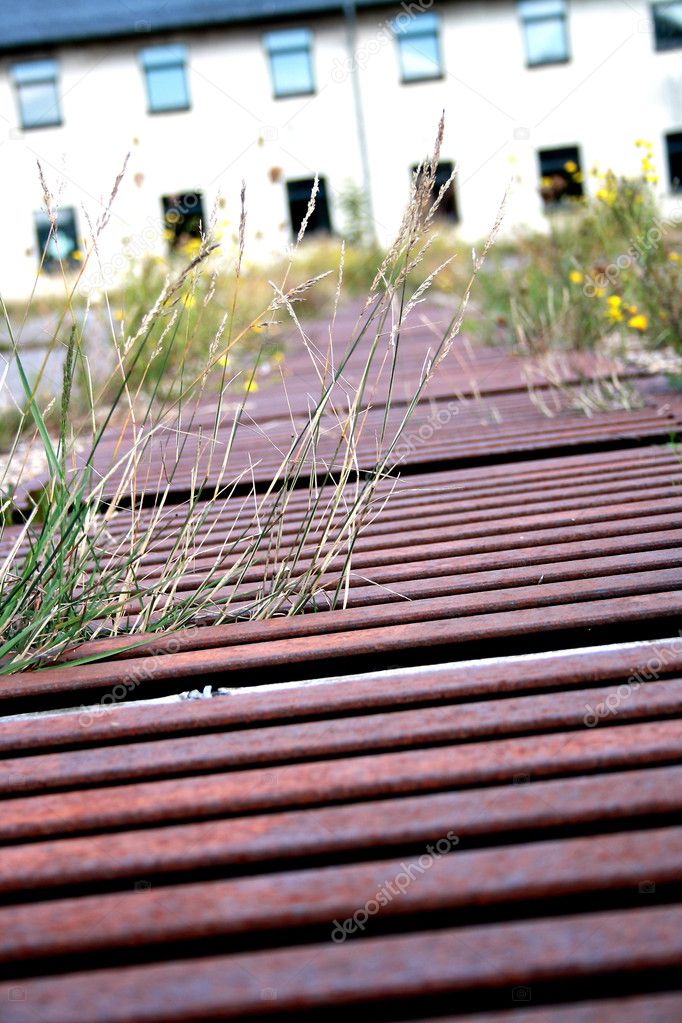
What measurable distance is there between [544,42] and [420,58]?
2159 mm

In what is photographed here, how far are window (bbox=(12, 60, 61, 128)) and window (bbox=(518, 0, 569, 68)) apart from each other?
823cm

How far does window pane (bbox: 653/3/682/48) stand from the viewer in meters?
19.0

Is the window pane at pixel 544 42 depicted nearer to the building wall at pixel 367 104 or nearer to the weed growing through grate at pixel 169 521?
the building wall at pixel 367 104

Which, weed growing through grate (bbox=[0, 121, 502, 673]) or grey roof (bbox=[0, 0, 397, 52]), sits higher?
grey roof (bbox=[0, 0, 397, 52])

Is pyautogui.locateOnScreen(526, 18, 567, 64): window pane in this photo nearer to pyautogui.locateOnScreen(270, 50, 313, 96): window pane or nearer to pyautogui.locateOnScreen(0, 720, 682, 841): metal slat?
pyautogui.locateOnScreen(270, 50, 313, 96): window pane

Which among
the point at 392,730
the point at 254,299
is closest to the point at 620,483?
the point at 392,730

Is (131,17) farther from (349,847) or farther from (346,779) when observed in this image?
(349,847)

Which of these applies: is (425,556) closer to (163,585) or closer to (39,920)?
(163,585)

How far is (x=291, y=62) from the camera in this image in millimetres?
19297

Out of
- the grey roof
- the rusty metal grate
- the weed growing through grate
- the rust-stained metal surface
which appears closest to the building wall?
the grey roof

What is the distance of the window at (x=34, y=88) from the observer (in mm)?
19406

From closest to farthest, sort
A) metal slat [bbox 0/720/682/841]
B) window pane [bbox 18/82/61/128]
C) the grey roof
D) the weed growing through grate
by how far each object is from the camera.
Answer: metal slat [bbox 0/720/682/841]
the weed growing through grate
the grey roof
window pane [bbox 18/82/61/128]

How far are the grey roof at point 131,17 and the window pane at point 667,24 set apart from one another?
4.66 metres

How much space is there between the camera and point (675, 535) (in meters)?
2.01
